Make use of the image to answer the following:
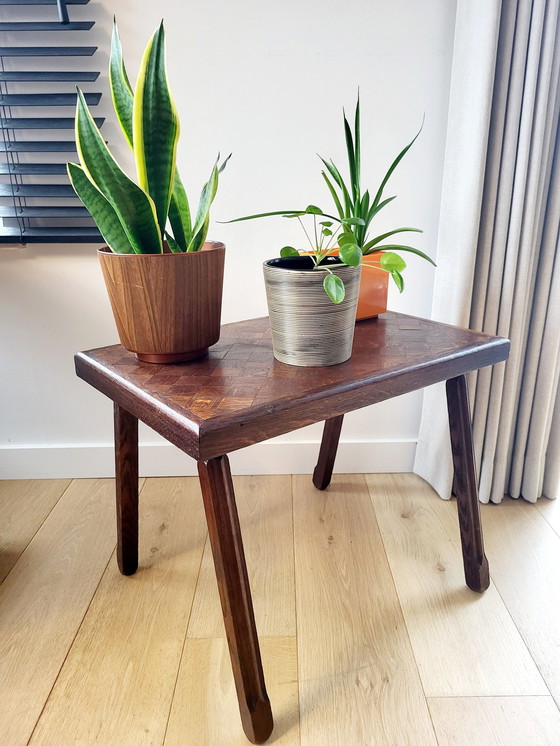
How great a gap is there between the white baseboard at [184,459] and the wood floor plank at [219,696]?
0.60 m

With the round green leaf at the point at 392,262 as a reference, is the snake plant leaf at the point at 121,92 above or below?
above

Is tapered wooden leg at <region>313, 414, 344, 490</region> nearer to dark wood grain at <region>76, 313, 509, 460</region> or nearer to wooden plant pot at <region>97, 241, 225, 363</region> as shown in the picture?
dark wood grain at <region>76, 313, 509, 460</region>

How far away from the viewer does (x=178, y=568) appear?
1202mm

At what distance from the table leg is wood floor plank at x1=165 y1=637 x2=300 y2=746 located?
0.38 m

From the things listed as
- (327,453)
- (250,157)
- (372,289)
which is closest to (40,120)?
(250,157)

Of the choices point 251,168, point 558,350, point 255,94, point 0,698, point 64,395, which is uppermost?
point 255,94

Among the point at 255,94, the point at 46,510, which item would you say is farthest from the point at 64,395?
the point at 255,94

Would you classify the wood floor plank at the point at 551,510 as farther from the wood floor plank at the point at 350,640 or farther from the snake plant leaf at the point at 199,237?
the snake plant leaf at the point at 199,237

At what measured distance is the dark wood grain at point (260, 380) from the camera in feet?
2.36

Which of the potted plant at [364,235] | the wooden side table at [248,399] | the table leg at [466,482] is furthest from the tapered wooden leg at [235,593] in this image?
the table leg at [466,482]

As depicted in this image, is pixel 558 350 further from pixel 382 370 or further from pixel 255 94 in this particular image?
pixel 255 94

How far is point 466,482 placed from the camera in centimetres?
107

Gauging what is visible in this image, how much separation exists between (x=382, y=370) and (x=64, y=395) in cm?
99

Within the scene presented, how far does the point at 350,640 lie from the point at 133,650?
15.2 inches
